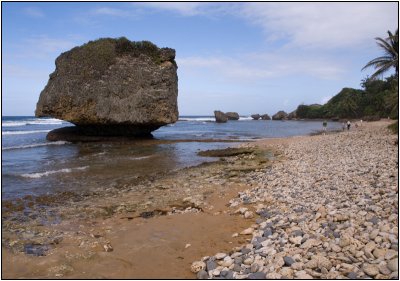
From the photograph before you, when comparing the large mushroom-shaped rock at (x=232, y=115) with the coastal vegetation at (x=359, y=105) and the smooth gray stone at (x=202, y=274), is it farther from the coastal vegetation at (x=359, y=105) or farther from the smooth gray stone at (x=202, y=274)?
the smooth gray stone at (x=202, y=274)

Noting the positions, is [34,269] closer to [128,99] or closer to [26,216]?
[26,216]

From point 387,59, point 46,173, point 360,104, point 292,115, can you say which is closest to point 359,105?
point 360,104

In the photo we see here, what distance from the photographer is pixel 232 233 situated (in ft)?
22.8

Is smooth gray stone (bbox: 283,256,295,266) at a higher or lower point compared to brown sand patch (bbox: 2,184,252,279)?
higher

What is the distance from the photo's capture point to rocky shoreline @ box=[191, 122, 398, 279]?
456 centimetres

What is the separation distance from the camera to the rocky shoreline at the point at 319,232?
456cm

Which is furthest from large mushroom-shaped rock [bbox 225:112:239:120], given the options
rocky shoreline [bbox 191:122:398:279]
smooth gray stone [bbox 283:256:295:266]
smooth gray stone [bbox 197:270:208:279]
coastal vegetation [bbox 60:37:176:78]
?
smooth gray stone [bbox 283:256:295:266]

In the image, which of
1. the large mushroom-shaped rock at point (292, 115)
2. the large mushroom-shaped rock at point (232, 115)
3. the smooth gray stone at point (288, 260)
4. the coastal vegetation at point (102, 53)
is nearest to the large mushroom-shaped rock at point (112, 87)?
the coastal vegetation at point (102, 53)

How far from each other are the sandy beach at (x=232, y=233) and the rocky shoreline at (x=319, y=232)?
0.02 m

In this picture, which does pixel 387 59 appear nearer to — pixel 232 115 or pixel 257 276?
pixel 257 276

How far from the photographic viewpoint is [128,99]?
1170 inches

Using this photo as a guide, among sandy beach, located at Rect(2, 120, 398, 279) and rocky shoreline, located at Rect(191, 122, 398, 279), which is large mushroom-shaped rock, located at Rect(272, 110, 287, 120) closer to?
sandy beach, located at Rect(2, 120, 398, 279)

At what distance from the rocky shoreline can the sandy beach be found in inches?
0.7

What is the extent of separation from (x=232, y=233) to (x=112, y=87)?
25181 mm
